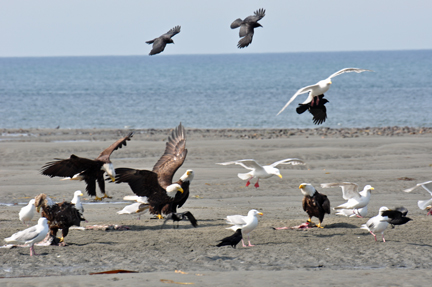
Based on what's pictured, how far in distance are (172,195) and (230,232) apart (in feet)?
4.28

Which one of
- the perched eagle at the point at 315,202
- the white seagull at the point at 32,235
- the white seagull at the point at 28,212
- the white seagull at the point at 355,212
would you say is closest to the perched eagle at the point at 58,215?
the white seagull at the point at 32,235

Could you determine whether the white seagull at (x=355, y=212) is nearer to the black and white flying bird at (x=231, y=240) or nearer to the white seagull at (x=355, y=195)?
the white seagull at (x=355, y=195)

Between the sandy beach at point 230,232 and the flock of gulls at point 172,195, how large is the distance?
27 centimetres

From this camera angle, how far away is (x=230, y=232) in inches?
369

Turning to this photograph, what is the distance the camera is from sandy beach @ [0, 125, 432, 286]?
7113mm

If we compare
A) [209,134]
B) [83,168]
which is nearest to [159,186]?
[83,168]

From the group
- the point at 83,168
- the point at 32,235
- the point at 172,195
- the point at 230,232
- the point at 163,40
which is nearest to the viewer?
the point at 32,235

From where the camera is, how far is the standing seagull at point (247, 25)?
988 cm

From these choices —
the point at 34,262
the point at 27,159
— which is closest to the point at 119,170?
the point at 34,262

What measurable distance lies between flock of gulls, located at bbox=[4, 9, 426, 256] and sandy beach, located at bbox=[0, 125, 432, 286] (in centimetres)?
27

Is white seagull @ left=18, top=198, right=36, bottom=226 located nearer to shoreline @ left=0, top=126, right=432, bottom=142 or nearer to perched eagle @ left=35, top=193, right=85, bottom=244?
perched eagle @ left=35, top=193, right=85, bottom=244

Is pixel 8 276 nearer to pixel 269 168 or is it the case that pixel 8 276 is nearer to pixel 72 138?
pixel 269 168

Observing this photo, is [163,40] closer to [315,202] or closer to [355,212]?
[315,202]

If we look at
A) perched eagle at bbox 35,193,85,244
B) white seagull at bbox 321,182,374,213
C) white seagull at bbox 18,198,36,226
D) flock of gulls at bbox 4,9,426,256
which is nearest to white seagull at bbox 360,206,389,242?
flock of gulls at bbox 4,9,426,256
